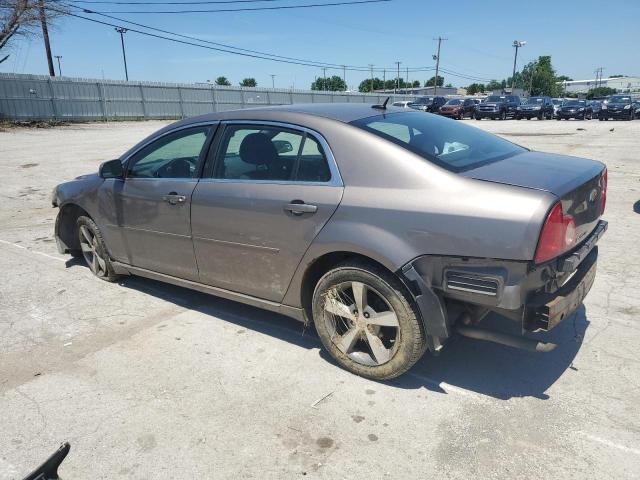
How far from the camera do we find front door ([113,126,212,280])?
3.81m

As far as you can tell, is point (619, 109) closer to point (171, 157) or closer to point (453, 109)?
point (453, 109)

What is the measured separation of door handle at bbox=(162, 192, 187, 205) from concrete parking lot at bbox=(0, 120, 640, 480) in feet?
3.27

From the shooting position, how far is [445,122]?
3836 mm

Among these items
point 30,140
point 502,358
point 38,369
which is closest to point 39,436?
point 38,369

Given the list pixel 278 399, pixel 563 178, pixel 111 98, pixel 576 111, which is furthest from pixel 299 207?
pixel 576 111

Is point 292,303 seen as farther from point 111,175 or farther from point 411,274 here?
point 111,175

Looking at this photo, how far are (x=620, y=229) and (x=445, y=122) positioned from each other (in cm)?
398

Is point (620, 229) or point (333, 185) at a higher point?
point (333, 185)

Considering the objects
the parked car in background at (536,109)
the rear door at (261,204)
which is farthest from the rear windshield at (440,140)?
the parked car in background at (536,109)

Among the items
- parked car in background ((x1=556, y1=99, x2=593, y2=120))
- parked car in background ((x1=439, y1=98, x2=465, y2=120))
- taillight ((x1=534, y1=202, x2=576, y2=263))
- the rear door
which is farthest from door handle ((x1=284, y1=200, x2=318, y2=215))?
parked car in background ((x1=556, y1=99, x2=593, y2=120))

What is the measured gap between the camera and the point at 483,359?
3.35 m

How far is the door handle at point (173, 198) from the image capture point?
12.3 ft

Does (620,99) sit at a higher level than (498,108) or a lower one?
higher

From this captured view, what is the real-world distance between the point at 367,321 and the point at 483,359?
3.05 feet
